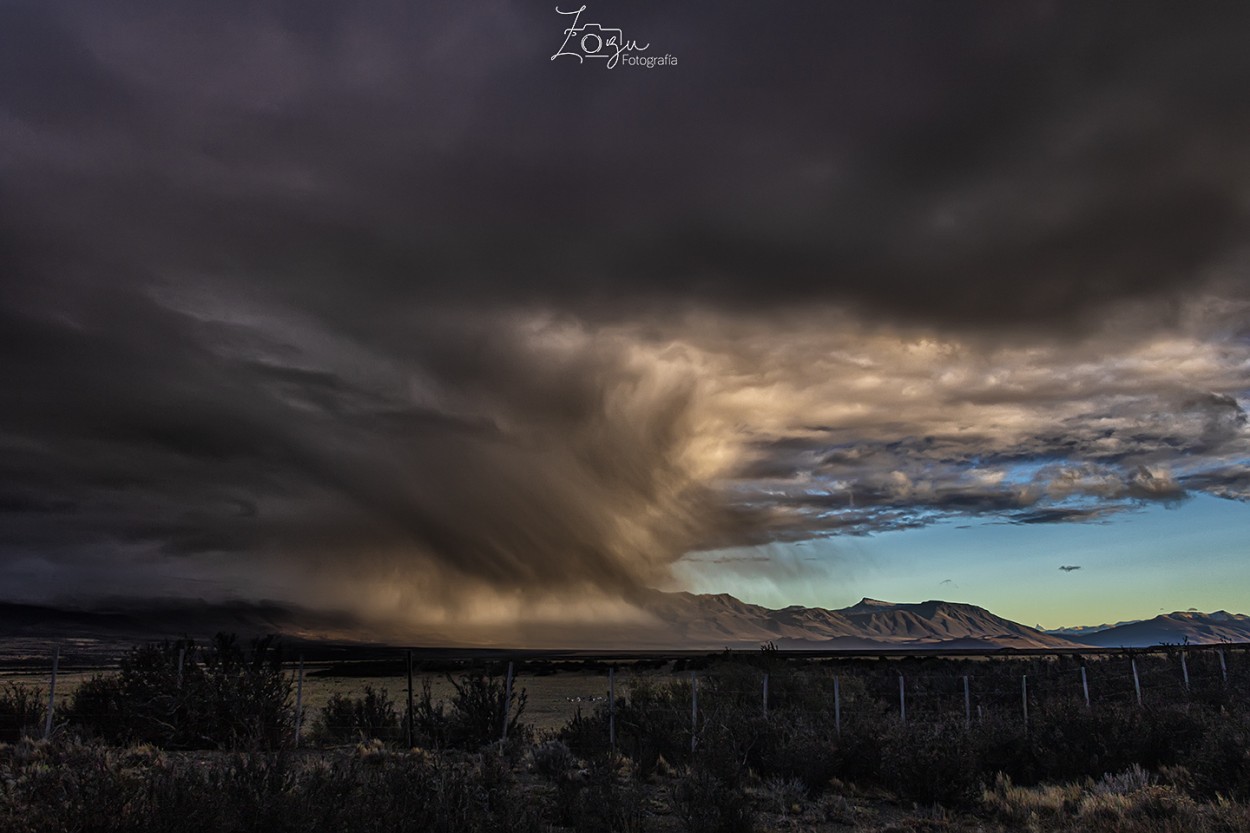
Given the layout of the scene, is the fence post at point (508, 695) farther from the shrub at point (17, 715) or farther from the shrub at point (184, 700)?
the shrub at point (17, 715)

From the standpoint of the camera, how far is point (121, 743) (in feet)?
60.3

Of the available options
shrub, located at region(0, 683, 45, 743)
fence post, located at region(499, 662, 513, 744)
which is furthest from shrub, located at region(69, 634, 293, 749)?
fence post, located at region(499, 662, 513, 744)

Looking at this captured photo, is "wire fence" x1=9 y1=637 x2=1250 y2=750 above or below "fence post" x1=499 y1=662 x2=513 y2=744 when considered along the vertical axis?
below

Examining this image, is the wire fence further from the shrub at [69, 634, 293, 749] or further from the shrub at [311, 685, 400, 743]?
the shrub at [69, 634, 293, 749]

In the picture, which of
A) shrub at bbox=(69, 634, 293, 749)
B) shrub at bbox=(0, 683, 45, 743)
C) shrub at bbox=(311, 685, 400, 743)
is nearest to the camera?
shrub at bbox=(69, 634, 293, 749)

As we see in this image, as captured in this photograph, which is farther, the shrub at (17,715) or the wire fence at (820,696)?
the wire fence at (820,696)

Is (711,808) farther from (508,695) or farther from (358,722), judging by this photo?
(358,722)

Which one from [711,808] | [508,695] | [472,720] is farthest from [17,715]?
[711,808]

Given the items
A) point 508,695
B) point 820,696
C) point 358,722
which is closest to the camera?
point 508,695

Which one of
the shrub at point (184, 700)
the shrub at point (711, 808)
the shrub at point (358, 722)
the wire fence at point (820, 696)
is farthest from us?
the shrub at point (358, 722)

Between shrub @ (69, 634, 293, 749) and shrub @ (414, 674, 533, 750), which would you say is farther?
shrub @ (414, 674, 533, 750)

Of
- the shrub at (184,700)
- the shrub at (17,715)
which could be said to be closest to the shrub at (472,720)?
the shrub at (184,700)

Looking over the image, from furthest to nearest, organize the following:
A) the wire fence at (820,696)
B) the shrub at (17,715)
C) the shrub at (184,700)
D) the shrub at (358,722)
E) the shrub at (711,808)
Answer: the shrub at (358,722)
the wire fence at (820,696)
the shrub at (17,715)
the shrub at (184,700)
the shrub at (711,808)

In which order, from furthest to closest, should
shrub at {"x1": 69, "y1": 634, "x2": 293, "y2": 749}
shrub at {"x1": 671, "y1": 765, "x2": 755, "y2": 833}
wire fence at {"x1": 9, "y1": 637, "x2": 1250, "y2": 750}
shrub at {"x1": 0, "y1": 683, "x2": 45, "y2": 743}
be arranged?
1. wire fence at {"x1": 9, "y1": 637, "x2": 1250, "y2": 750}
2. shrub at {"x1": 0, "y1": 683, "x2": 45, "y2": 743}
3. shrub at {"x1": 69, "y1": 634, "x2": 293, "y2": 749}
4. shrub at {"x1": 671, "y1": 765, "x2": 755, "y2": 833}
